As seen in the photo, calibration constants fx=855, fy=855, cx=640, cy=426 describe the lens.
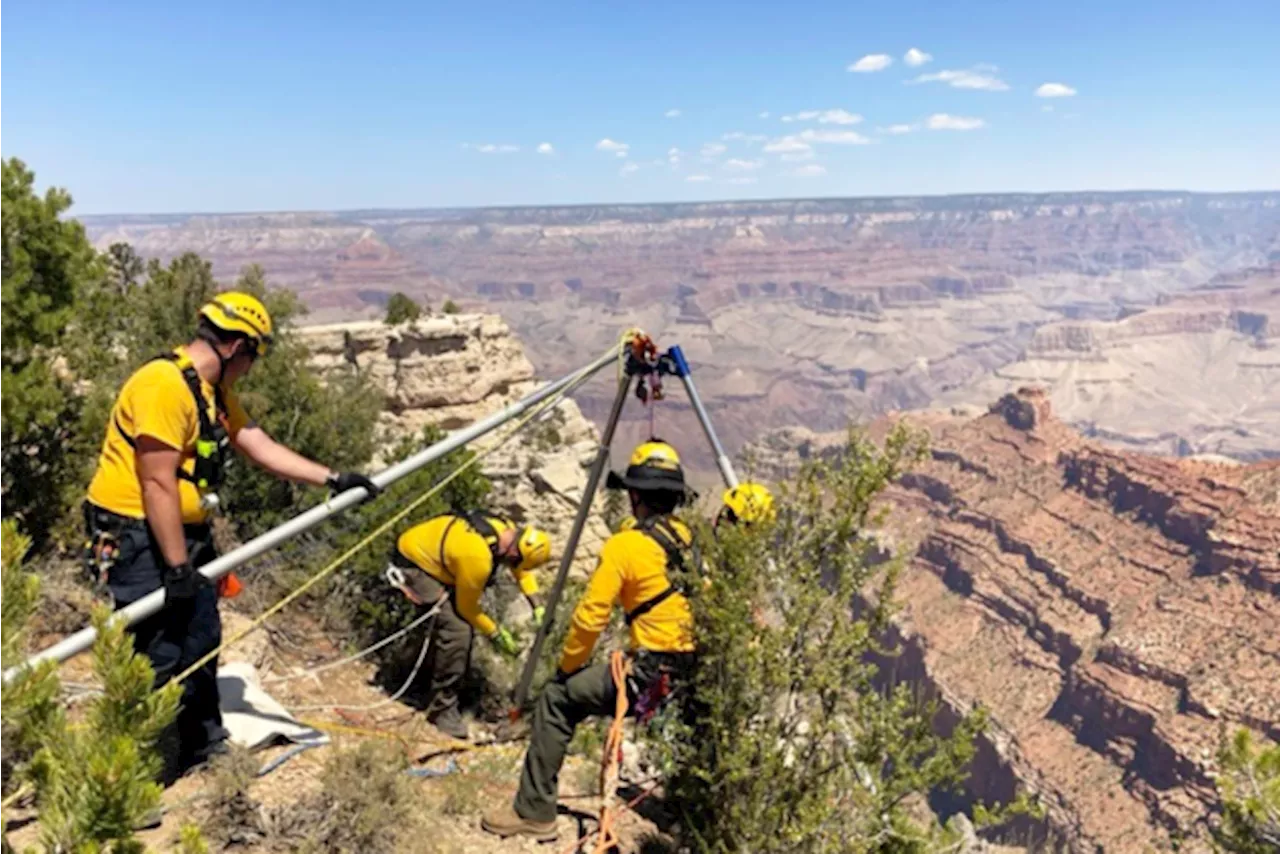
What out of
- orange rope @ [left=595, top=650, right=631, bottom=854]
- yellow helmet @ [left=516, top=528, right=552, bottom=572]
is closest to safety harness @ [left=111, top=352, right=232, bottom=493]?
orange rope @ [left=595, top=650, right=631, bottom=854]

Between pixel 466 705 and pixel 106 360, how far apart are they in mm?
6823

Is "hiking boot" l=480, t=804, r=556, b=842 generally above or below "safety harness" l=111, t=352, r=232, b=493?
below

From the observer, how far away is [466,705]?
782 cm

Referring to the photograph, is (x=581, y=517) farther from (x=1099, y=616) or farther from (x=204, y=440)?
(x=1099, y=616)

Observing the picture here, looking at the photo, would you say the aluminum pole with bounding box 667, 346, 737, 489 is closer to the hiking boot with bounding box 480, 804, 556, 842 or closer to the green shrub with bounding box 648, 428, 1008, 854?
the green shrub with bounding box 648, 428, 1008, 854

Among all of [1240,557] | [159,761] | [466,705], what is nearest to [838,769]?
[159,761]

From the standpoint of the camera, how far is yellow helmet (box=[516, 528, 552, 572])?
6.88 metres

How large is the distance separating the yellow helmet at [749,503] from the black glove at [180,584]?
8.38 feet

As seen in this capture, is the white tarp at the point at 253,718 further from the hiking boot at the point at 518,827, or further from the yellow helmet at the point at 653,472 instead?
the yellow helmet at the point at 653,472

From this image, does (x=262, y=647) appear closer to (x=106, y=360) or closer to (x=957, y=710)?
(x=106, y=360)

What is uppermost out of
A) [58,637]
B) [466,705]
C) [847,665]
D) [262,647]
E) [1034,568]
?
[847,665]

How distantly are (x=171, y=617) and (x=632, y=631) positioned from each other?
2394mm

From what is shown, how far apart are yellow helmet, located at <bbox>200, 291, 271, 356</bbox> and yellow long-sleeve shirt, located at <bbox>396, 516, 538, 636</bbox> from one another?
2.79m

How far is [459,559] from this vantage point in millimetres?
6707
